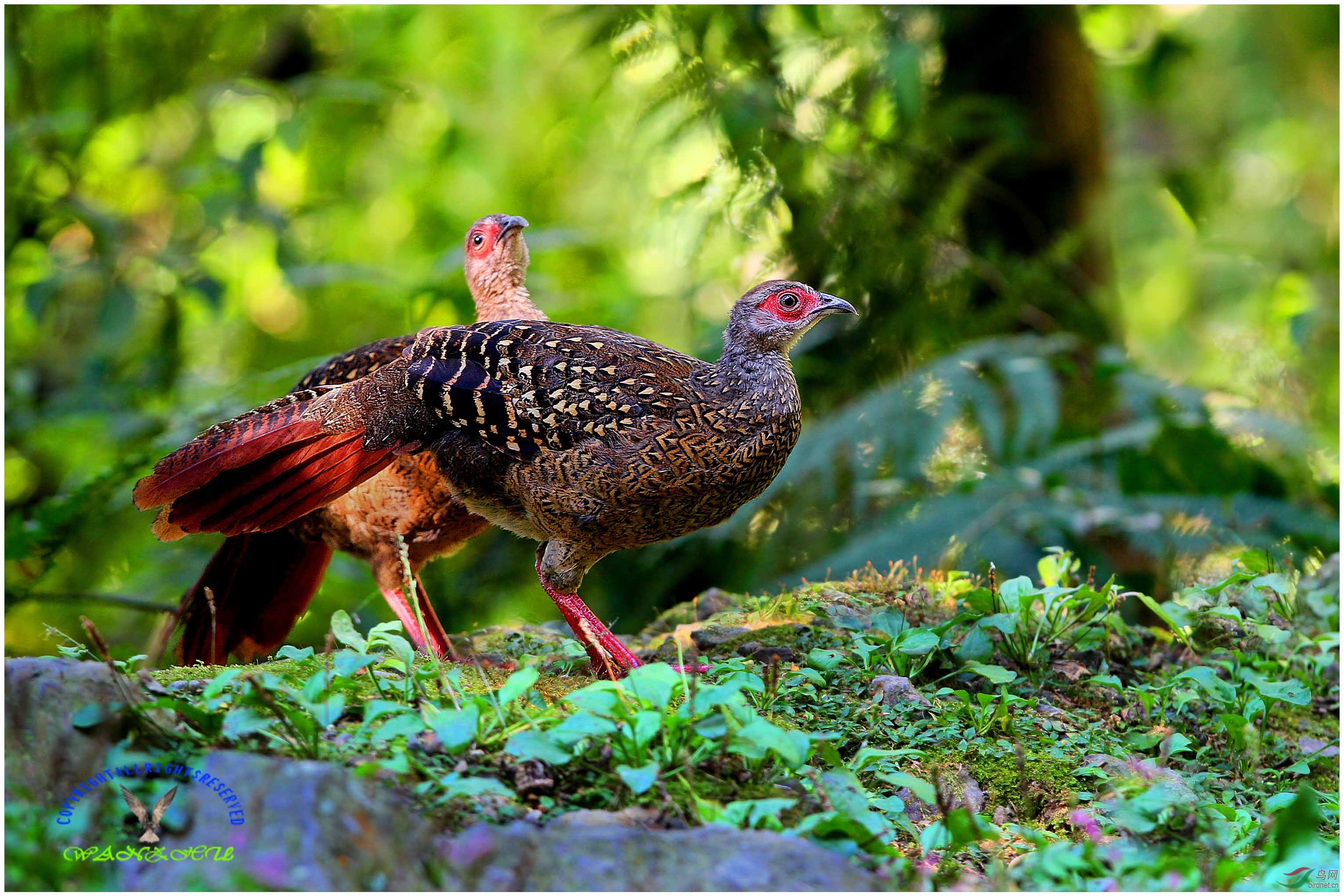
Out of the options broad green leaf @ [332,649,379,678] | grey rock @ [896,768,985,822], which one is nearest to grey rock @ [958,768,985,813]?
grey rock @ [896,768,985,822]

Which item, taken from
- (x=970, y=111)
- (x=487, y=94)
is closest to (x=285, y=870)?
(x=970, y=111)

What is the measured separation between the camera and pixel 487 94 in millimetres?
10836

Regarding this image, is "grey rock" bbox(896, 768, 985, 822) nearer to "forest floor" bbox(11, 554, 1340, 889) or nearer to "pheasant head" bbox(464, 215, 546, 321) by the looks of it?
"forest floor" bbox(11, 554, 1340, 889)

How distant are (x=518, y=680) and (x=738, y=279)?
4792mm

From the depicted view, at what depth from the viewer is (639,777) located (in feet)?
7.87

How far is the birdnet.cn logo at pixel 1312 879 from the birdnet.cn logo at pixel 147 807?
2285 mm

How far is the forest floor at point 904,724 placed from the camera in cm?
248

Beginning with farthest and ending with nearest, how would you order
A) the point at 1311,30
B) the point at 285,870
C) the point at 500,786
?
the point at 1311,30
the point at 500,786
the point at 285,870

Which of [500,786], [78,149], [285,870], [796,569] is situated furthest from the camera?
[78,149]

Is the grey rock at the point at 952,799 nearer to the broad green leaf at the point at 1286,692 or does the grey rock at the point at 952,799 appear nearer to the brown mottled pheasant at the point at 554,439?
the brown mottled pheasant at the point at 554,439

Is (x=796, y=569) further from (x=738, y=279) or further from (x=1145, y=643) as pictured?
(x=738, y=279)

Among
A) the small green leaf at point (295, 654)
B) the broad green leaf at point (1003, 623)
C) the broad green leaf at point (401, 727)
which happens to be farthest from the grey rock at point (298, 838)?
the broad green leaf at point (1003, 623)

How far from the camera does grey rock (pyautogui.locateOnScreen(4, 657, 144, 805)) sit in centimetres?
237

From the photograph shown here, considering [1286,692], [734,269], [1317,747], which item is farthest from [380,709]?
[734,269]
